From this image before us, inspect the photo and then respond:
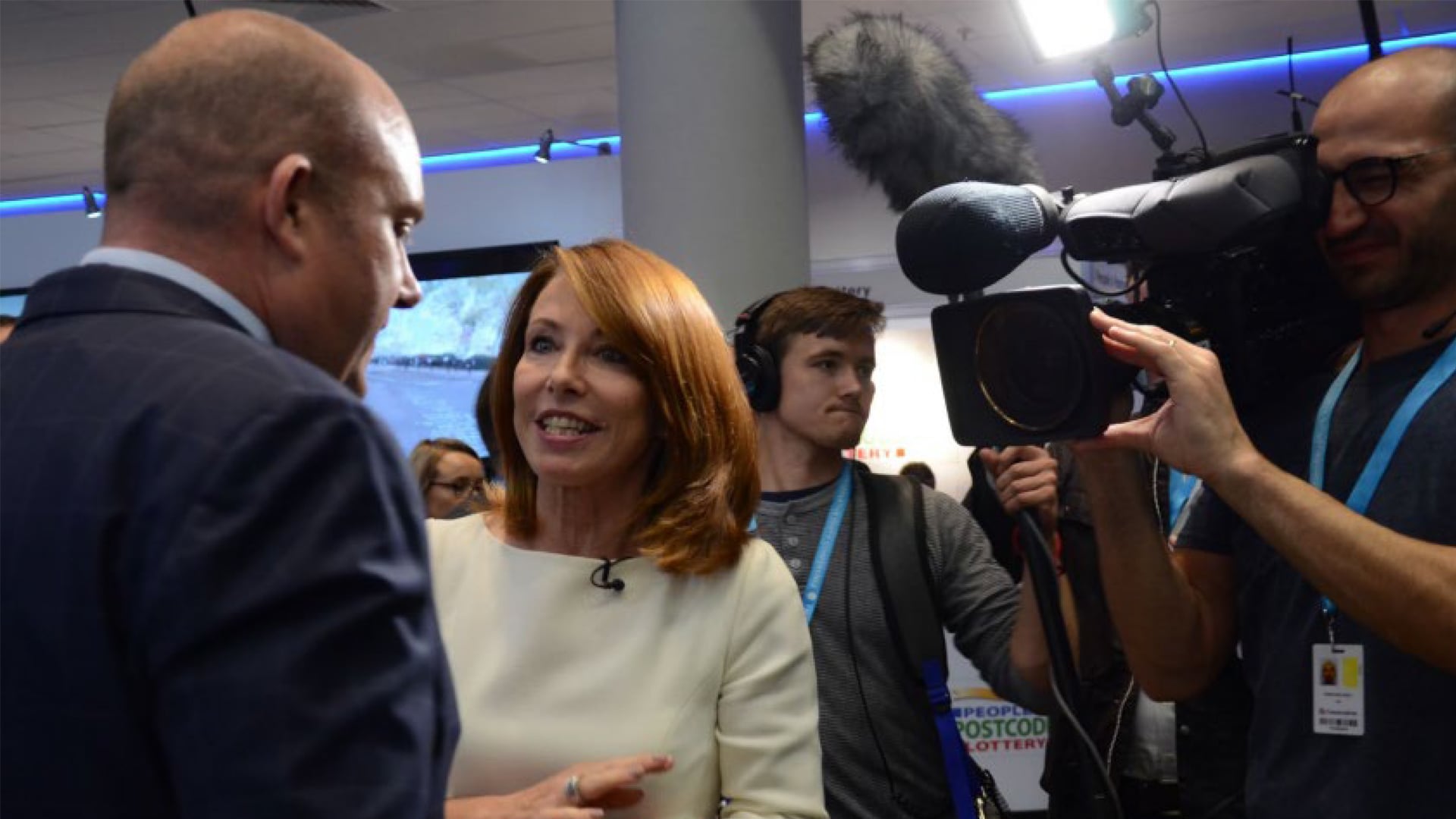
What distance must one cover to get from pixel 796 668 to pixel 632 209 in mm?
1695

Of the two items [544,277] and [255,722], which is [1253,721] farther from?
[255,722]

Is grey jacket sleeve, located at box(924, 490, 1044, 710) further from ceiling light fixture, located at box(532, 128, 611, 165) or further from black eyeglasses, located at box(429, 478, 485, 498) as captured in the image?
ceiling light fixture, located at box(532, 128, 611, 165)

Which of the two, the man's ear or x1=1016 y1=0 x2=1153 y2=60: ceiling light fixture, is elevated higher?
x1=1016 y1=0 x2=1153 y2=60: ceiling light fixture

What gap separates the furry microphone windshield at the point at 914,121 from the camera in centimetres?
196

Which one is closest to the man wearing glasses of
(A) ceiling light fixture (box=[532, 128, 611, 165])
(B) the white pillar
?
(B) the white pillar

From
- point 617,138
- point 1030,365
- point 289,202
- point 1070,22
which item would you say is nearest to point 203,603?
point 289,202

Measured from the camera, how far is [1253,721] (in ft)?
5.31

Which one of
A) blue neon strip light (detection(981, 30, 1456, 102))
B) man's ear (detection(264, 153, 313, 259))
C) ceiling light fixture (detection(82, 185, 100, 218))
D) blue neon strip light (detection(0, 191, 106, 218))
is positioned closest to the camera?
man's ear (detection(264, 153, 313, 259))

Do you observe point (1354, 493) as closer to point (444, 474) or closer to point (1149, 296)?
point (1149, 296)

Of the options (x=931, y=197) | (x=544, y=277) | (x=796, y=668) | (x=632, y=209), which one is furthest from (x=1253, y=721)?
(x=632, y=209)

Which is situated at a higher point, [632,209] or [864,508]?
[632,209]

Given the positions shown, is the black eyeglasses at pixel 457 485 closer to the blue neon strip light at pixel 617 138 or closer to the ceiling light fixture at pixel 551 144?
the blue neon strip light at pixel 617 138

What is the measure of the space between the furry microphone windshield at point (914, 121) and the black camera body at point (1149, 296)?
0.35 meters

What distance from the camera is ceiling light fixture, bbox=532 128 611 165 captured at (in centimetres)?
725
